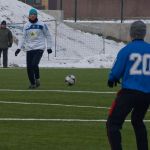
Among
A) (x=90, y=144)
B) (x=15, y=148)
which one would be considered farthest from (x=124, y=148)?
(x=15, y=148)

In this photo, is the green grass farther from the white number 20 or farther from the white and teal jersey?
the white number 20

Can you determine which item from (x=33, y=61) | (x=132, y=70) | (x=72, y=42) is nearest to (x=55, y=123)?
(x=132, y=70)

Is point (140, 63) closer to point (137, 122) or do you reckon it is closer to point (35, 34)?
point (137, 122)

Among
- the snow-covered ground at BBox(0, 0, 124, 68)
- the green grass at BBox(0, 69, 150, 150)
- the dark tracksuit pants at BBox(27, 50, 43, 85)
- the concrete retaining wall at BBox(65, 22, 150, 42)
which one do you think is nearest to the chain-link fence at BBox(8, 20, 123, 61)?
the snow-covered ground at BBox(0, 0, 124, 68)

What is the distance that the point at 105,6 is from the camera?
57.3m

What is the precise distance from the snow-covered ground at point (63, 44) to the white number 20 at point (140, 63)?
26.5 metres

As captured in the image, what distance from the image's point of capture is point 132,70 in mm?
10055

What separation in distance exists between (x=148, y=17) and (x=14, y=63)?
65.6 ft

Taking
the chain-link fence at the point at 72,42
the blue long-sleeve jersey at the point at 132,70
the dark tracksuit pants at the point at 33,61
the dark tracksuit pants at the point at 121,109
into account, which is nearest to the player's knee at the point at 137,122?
the dark tracksuit pants at the point at 121,109

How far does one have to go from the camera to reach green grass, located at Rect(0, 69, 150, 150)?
11828mm

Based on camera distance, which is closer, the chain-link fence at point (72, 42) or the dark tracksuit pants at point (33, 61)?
the dark tracksuit pants at point (33, 61)

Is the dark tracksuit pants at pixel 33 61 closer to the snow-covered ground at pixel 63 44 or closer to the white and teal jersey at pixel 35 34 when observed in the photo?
the white and teal jersey at pixel 35 34

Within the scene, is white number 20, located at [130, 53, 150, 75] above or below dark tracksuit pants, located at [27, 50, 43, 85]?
above

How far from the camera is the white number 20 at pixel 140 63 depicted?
10062mm
